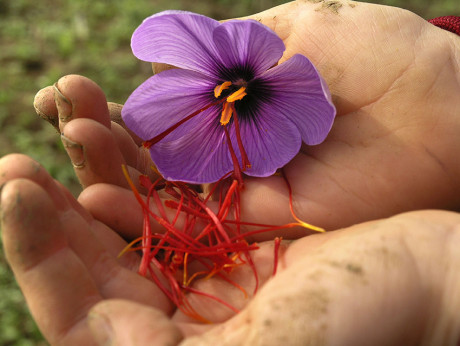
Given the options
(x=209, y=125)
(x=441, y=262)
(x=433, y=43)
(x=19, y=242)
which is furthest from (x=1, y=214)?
(x=433, y=43)

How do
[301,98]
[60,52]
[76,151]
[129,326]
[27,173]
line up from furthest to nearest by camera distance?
[60,52]
[301,98]
[76,151]
[27,173]
[129,326]

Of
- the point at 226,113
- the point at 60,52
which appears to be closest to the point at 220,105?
the point at 226,113

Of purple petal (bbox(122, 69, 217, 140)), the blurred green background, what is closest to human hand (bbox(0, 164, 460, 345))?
purple petal (bbox(122, 69, 217, 140))

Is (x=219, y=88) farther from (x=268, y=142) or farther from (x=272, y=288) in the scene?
(x=272, y=288)

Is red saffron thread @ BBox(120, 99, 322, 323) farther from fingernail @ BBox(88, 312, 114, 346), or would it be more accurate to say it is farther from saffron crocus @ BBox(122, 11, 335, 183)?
fingernail @ BBox(88, 312, 114, 346)

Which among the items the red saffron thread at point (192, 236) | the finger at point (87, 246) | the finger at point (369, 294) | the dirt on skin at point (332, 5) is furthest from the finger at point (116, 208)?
the dirt on skin at point (332, 5)

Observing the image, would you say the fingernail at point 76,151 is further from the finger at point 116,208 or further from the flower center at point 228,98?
the flower center at point 228,98
